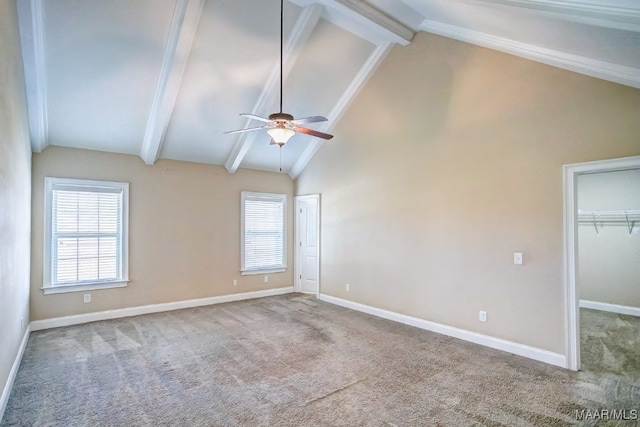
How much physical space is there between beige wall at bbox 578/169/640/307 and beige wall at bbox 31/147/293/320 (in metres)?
6.02

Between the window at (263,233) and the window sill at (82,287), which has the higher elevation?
the window at (263,233)

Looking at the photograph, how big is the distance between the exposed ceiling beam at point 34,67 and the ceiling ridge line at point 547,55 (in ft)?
14.1

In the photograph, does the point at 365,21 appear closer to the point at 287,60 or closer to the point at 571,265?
the point at 287,60

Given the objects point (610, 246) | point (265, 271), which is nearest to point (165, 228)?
point (265, 271)

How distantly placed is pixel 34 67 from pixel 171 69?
1391mm

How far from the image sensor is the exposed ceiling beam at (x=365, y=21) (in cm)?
396

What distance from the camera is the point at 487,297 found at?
13.9 feet

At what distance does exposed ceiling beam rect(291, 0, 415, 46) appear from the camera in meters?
3.96

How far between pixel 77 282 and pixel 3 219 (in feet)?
9.63

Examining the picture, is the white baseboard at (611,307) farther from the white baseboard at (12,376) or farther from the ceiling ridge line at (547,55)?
the white baseboard at (12,376)

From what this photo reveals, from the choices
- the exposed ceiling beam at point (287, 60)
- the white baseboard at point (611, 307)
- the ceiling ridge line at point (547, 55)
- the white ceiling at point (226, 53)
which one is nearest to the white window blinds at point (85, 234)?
the white ceiling at point (226, 53)

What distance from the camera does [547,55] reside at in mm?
3547

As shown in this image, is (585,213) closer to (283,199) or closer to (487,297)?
(487,297)

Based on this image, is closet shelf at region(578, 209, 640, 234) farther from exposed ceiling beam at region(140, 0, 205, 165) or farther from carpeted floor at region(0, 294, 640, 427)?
exposed ceiling beam at region(140, 0, 205, 165)
